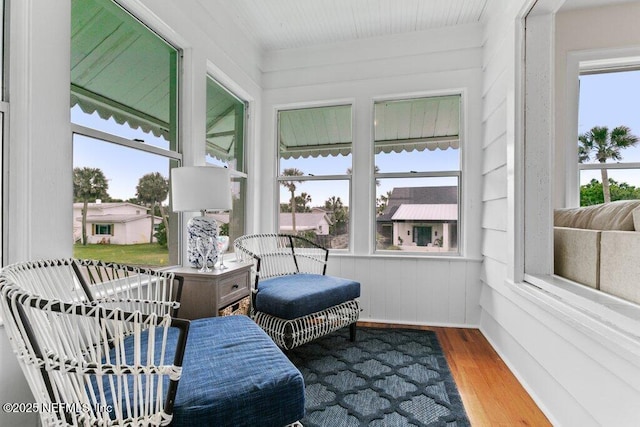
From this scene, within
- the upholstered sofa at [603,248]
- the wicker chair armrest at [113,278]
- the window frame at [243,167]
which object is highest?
the window frame at [243,167]

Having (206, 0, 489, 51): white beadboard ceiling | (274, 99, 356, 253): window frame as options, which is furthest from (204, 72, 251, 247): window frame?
(206, 0, 489, 51): white beadboard ceiling

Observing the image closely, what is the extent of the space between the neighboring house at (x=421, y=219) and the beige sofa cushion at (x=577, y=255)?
116cm

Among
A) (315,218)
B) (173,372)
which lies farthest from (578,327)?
(315,218)

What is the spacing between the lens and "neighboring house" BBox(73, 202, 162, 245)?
5.45ft

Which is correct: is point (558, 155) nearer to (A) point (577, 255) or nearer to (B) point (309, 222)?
(A) point (577, 255)

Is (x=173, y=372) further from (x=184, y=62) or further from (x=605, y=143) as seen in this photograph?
(x=605, y=143)

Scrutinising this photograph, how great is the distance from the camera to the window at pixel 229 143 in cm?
271

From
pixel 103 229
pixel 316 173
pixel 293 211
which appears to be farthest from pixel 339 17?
pixel 103 229

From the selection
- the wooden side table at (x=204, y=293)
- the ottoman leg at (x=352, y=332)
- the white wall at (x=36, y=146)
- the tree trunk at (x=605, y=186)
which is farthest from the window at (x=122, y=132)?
the tree trunk at (x=605, y=186)

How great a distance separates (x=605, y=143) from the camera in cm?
250

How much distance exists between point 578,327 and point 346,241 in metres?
2.17

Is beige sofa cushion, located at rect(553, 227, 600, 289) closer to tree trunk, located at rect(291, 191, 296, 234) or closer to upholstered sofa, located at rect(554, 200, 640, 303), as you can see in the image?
upholstered sofa, located at rect(554, 200, 640, 303)

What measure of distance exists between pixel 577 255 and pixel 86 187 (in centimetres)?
265

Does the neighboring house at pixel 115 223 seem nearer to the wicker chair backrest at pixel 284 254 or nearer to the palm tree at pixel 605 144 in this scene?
the wicker chair backrest at pixel 284 254
